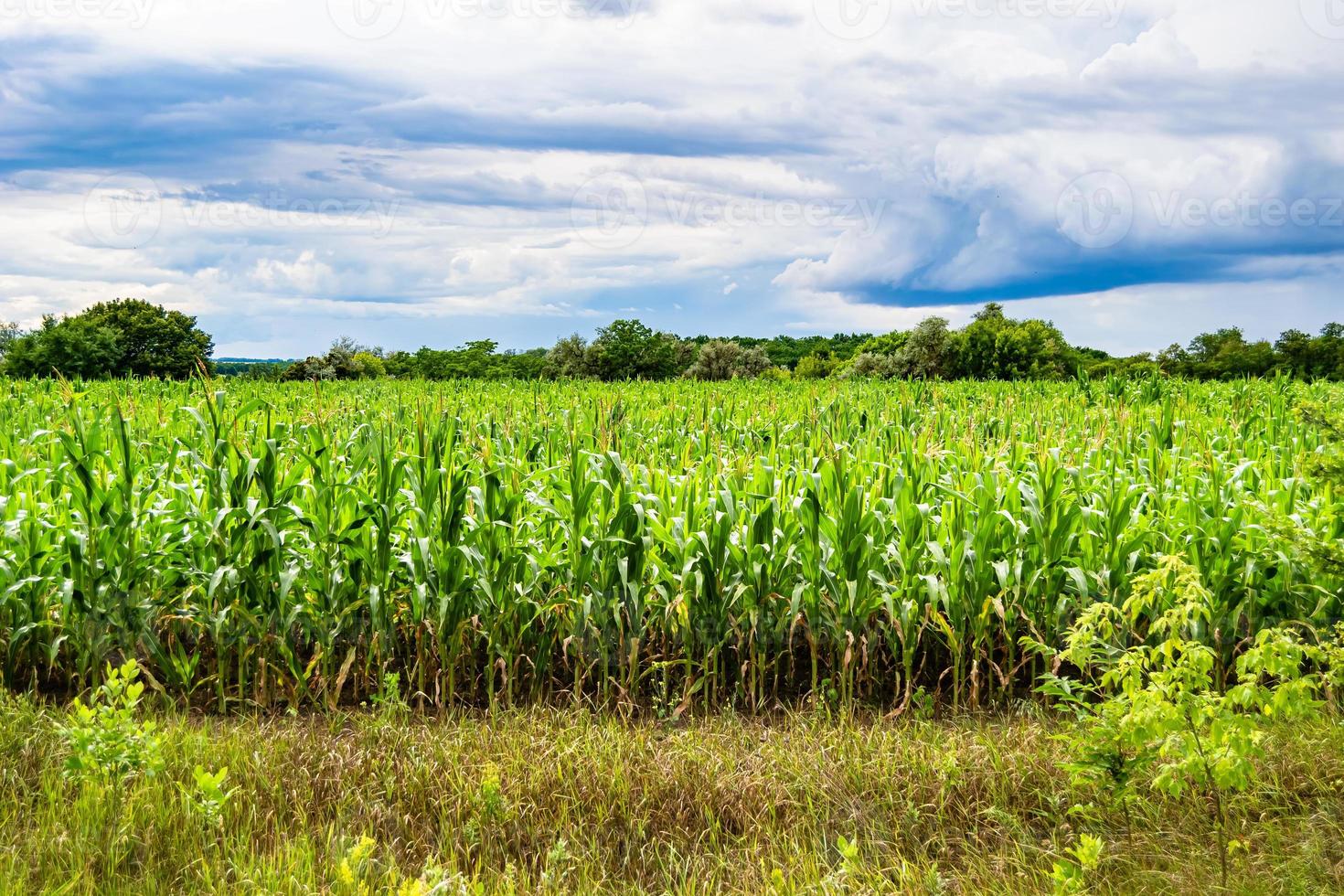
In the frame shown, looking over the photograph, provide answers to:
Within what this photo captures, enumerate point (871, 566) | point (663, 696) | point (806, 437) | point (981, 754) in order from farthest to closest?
point (806, 437), point (871, 566), point (663, 696), point (981, 754)

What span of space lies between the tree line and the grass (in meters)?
41.7

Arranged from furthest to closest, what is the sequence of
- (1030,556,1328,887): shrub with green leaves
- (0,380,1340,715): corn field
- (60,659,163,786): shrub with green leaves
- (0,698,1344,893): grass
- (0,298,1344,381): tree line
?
(0,298,1344,381): tree line < (0,380,1340,715): corn field < (60,659,163,786): shrub with green leaves < (0,698,1344,893): grass < (1030,556,1328,887): shrub with green leaves

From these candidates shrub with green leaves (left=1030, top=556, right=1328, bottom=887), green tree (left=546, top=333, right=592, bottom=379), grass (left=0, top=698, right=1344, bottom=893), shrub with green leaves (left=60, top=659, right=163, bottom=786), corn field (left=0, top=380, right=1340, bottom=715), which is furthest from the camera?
green tree (left=546, top=333, right=592, bottom=379)

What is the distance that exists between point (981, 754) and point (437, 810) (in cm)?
280

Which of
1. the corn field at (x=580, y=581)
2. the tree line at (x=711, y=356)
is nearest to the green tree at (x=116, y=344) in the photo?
the tree line at (x=711, y=356)

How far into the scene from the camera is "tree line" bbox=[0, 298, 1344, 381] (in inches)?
2534

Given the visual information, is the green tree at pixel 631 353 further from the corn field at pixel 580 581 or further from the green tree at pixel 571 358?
the corn field at pixel 580 581

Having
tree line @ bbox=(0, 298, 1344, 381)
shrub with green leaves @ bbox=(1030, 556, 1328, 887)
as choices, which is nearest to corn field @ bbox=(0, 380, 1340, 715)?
shrub with green leaves @ bbox=(1030, 556, 1328, 887)

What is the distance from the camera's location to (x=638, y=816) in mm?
4445

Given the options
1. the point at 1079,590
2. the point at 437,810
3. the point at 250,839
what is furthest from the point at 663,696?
the point at 1079,590

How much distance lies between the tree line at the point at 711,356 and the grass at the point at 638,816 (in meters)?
41.7

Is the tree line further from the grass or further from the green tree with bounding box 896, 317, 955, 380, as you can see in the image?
the grass

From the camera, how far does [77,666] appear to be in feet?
19.0

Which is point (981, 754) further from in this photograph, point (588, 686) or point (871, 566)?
point (588, 686)
